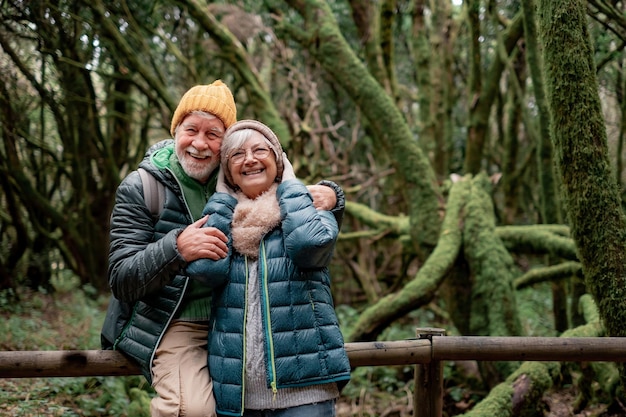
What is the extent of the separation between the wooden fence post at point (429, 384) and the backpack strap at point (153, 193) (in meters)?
1.66

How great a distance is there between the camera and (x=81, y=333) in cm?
689

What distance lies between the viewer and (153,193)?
2414 millimetres

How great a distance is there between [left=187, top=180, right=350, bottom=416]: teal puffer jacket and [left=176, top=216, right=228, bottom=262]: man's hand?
3 cm

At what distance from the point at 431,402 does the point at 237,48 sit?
5.91 metres

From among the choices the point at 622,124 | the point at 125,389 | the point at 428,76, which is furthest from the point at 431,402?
the point at 428,76

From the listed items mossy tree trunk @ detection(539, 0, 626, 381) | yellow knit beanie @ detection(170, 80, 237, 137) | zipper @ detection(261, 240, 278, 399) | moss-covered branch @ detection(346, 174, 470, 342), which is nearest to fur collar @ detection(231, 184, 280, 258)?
zipper @ detection(261, 240, 278, 399)

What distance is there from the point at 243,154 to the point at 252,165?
6cm

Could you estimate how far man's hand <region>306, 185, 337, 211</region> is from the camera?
240 cm

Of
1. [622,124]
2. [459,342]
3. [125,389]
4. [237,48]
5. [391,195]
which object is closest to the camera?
[459,342]

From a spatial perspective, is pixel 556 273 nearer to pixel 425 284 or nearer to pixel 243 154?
pixel 425 284

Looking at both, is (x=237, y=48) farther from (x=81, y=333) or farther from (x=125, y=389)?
(x=125, y=389)

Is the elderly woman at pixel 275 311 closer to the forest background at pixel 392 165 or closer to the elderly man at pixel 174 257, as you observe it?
the elderly man at pixel 174 257

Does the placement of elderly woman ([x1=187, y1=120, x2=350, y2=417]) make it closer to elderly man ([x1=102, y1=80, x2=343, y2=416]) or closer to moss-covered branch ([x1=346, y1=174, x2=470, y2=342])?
elderly man ([x1=102, y1=80, x2=343, y2=416])

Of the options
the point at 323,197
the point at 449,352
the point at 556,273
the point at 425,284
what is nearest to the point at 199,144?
the point at 323,197
